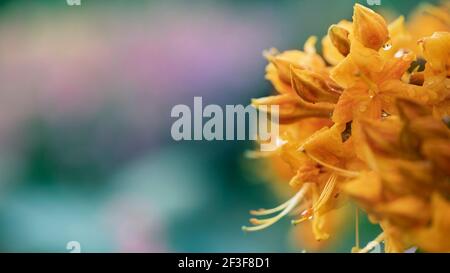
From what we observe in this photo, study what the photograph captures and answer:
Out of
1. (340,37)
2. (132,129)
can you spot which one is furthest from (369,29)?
(132,129)

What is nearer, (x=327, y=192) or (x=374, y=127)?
(x=374, y=127)

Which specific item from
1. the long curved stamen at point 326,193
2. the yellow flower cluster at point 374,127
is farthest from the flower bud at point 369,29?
the long curved stamen at point 326,193

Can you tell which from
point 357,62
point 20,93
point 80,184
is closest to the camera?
point 357,62

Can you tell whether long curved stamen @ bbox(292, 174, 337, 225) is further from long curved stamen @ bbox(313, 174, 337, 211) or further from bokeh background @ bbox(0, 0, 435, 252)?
bokeh background @ bbox(0, 0, 435, 252)

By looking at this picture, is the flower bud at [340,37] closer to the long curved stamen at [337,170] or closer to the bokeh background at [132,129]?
the long curved stamen at [337,170]

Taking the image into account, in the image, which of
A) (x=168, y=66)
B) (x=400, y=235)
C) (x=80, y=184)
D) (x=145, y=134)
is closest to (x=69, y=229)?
(x=80, y=184)

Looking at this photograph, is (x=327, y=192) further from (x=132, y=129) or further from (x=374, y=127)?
(x=132, y=129)
